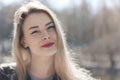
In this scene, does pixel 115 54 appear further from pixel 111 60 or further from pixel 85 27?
pixel 85 27

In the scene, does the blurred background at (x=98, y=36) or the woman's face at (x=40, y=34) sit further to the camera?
the blurred background at (x=98, y=36)

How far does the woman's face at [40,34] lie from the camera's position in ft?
5.41

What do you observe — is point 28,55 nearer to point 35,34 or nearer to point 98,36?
point 35,34

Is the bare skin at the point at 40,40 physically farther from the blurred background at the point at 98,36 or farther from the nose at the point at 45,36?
the blurred background at the point at 98,36

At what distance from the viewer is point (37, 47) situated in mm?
1675

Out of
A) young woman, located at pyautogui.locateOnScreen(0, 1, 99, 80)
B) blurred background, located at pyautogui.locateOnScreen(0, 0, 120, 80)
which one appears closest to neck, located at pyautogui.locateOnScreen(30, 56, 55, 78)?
young woman, located at pyautogui.locateOnScreen(0, 1, 99, 80)

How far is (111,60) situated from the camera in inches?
482

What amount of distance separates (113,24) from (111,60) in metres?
1.26

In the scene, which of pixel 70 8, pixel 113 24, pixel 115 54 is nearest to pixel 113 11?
pixel 113 24

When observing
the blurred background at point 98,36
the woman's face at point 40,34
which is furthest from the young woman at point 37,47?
the blurred background at point 98,36

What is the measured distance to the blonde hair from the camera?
1712 millimetres

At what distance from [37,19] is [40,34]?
7cm

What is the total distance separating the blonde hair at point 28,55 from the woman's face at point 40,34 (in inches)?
0.9

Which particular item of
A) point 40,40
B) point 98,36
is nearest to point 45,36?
point 40,40
